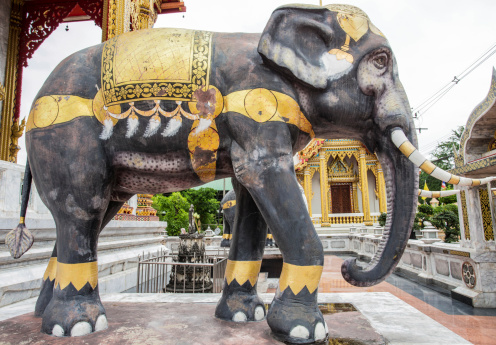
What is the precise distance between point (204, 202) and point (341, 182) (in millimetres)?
12123

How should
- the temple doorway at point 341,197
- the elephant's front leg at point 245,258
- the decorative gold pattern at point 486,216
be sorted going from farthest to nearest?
the temple doorway at point 341,197
the decorative gold pattern at point 486,216
the elephant's front leg at point 245,258

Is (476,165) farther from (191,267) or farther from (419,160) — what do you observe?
(191,267)

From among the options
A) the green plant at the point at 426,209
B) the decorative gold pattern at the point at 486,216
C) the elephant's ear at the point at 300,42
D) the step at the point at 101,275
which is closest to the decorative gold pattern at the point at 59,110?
the elephant's ear at the point at 300,42

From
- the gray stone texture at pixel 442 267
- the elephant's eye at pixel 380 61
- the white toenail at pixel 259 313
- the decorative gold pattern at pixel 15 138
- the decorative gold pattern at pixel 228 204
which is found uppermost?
the decorative gold pattern at pixel 15 138

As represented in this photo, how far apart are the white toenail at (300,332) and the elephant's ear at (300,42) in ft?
4.07

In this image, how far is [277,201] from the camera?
5.82 ft

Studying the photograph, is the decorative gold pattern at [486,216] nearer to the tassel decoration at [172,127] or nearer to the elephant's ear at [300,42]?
the elephant's ear at [300,42]

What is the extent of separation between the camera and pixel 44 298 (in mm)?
2250

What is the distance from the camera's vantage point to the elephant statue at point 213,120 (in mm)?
1851

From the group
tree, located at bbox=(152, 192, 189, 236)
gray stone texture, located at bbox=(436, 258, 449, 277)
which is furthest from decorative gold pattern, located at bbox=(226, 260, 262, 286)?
tree, located at bbox=(152, 192, 189, 236)

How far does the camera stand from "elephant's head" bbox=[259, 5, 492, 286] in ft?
6.25

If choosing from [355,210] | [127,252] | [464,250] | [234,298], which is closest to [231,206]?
[127,252]

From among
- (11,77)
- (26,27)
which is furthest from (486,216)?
(26,27)

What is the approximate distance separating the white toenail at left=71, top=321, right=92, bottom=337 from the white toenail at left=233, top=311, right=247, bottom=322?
811mm
